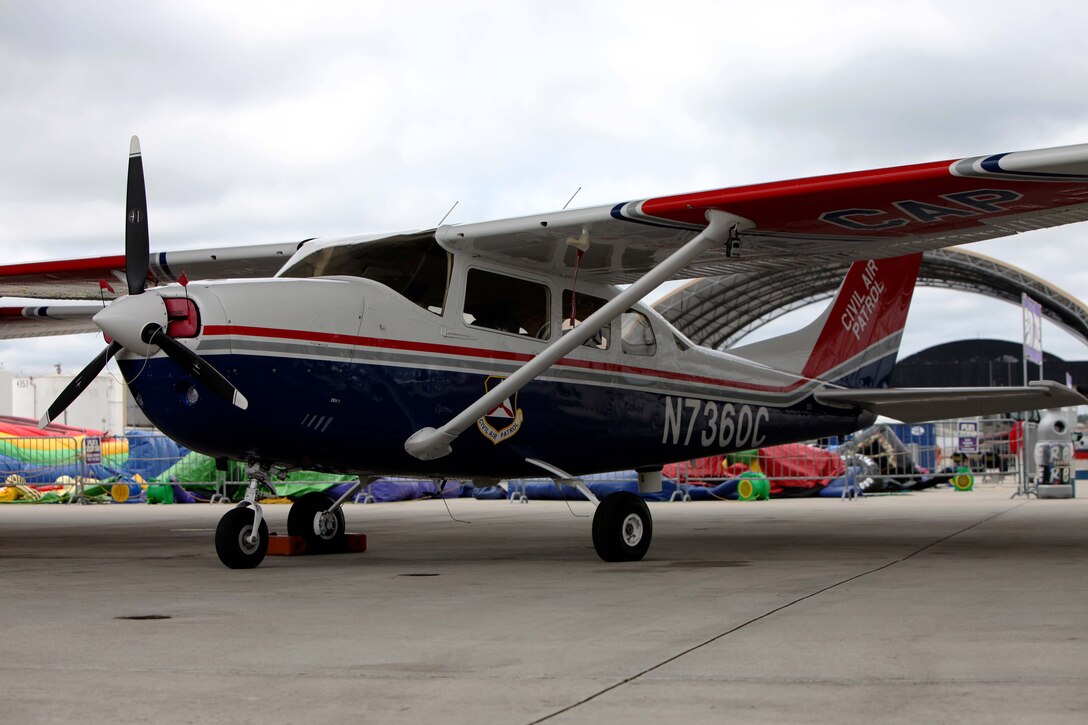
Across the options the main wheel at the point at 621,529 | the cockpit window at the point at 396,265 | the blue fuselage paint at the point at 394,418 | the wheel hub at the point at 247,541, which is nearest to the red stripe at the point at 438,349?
the blue fuselage paint at the point at 394,418

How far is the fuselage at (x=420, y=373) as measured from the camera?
7578 mm

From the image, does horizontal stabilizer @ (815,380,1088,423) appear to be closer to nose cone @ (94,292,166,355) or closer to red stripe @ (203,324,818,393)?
red stripe @ (203,324,818,393)

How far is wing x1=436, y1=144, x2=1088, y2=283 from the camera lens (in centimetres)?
770

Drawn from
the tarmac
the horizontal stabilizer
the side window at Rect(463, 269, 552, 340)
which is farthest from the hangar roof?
the tarmac

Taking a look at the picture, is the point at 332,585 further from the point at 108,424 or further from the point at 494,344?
the point at 108,424

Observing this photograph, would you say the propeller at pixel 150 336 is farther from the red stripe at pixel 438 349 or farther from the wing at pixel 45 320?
the wing at pixel 45 320

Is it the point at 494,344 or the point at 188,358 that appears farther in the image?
the point at 494,344

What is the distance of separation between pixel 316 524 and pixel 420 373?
7.60 ft

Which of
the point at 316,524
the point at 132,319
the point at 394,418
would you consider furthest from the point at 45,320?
the point at 394,418

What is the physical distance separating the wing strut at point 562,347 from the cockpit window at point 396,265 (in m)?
0.96

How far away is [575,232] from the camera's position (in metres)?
8.84

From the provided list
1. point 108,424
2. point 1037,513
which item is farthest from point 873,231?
point 108,424

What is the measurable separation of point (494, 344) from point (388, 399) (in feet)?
3.69

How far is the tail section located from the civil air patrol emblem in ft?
13.9
